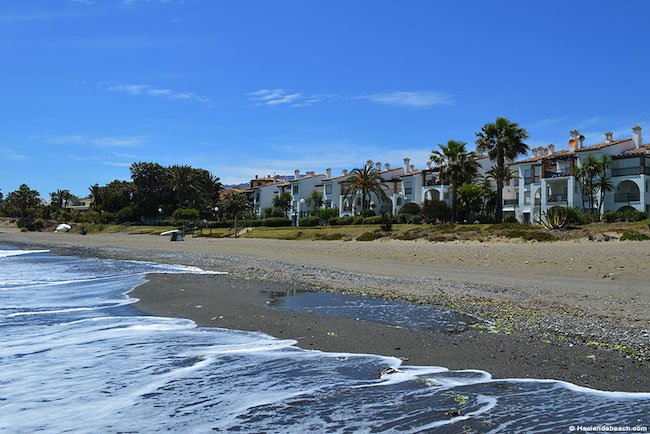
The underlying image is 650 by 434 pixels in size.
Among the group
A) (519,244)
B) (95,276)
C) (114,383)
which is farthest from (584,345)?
(519,244)

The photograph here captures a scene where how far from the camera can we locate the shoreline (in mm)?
6219

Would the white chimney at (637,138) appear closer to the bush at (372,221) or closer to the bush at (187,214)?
the bush at (372,221)

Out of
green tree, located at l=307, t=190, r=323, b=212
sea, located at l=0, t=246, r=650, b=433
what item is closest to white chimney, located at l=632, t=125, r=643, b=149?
green tree, located at l=307, t=190, r=323, b=212

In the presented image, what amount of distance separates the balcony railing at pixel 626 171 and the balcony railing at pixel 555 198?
4.81 meters

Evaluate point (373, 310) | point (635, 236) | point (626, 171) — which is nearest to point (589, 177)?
point (626, 171)

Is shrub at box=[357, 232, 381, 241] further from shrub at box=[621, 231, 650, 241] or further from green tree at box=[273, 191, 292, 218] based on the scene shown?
green tree at box=[273, 191, 292, 218]

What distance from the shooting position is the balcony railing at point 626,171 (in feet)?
146

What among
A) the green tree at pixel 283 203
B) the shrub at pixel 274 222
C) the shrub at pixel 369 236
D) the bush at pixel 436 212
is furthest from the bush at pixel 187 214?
the shrub at pixel 369 236

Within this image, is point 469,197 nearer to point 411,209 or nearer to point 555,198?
point 555,198

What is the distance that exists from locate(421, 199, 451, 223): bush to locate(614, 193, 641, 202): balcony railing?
14899 millimetres

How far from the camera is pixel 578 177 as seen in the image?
153 feet

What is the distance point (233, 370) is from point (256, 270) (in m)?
14.6

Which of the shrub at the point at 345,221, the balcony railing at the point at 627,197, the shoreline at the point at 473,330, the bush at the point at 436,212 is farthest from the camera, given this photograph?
the shrub at the point at 345,221

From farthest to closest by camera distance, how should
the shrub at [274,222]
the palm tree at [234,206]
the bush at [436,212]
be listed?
the palm tree at [234,206] → the shrub at [274,222] → the bush at [436,212]
